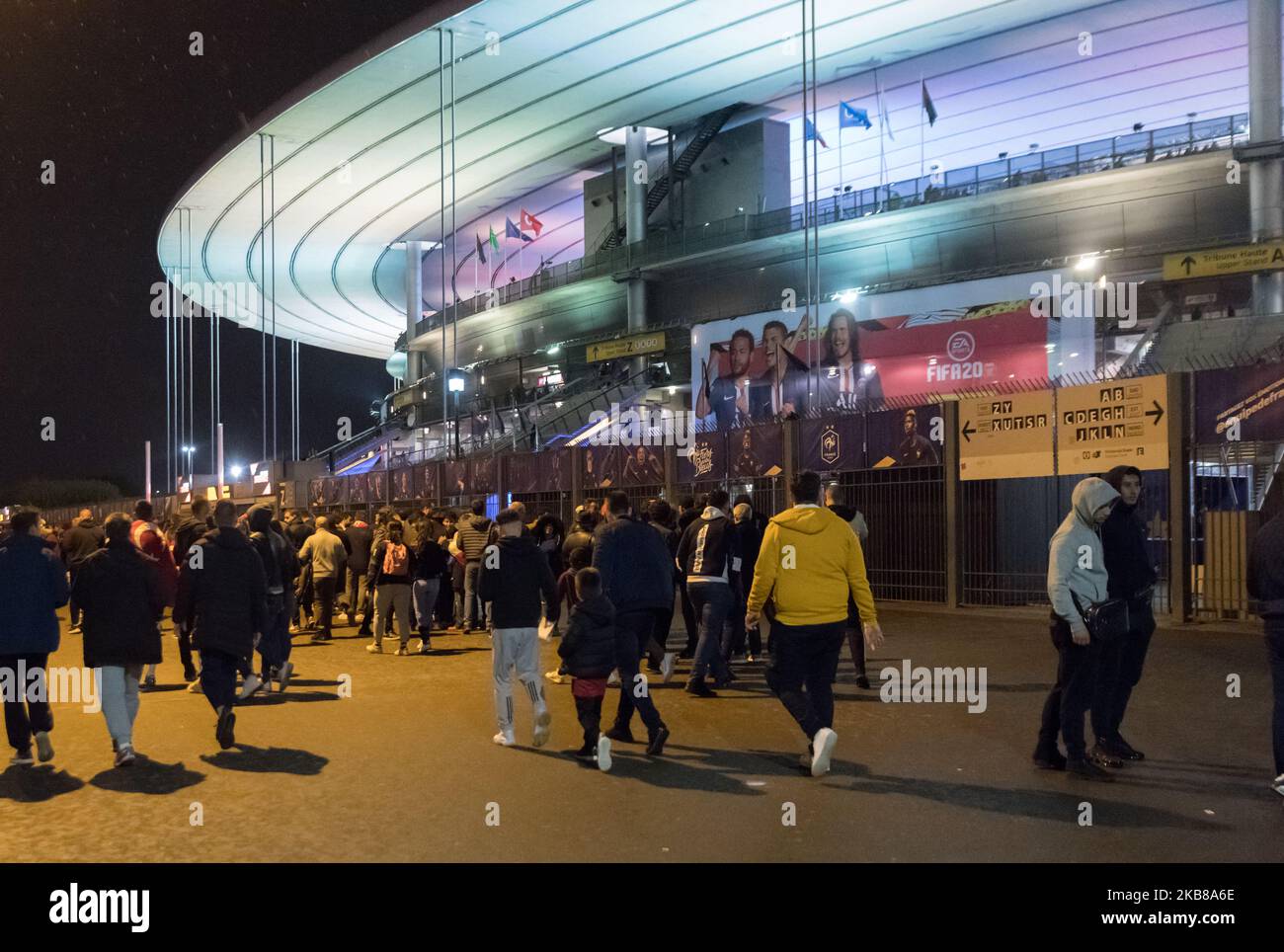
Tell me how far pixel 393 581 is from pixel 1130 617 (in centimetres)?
951

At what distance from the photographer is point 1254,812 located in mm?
6133

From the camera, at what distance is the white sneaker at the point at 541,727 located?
8336mm

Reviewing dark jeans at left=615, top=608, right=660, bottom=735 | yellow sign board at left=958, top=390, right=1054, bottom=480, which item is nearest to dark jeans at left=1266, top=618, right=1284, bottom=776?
dark jeans at left=615, top=608, right=660, bottom=735

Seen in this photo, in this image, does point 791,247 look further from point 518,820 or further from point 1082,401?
point 518,820

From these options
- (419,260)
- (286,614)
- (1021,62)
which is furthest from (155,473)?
(286,614)

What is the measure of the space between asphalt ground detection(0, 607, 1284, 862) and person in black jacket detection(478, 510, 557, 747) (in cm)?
39

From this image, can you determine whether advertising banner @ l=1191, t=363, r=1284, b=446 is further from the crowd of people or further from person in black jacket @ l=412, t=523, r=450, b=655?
person in black jacket @ l=412, t=523, r=450, b=655

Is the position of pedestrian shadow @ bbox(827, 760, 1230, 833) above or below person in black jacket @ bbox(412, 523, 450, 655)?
below

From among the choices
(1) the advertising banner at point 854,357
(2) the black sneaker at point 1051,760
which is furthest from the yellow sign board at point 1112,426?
(1) the advertising banner at point 854,357

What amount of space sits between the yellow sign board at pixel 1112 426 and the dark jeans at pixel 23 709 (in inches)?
456

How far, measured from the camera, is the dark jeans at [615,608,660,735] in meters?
8.12

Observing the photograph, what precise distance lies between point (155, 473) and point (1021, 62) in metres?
72.5

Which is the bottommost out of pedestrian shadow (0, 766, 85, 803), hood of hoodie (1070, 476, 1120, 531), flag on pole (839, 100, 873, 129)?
pedestrian shadow (0, 766, 85, 803)
